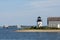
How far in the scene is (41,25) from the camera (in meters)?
80.5

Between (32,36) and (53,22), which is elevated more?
(53,22)

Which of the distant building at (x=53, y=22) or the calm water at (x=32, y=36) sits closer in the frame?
the calm water at (x=32, y=36)

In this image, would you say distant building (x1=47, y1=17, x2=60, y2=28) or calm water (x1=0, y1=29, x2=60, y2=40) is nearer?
calm water (x1=0, y1=29, x2=60, y2=40)

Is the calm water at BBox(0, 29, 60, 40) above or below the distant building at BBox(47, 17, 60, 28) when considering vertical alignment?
below

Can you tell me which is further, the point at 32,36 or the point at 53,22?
the point at 53,22

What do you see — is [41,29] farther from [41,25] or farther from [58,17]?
[58,17]

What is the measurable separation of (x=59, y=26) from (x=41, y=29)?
5.01m

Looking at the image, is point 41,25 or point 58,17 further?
point 58,17

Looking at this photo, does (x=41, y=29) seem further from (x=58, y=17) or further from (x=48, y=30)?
(x=58, y=17)

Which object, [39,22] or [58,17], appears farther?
[58,17]

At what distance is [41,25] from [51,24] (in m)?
3.25

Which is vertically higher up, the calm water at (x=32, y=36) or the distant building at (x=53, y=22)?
the distant building at (x=53, y=22)

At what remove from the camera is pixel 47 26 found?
8362 centimetres

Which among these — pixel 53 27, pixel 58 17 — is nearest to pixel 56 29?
pixel 53 27
